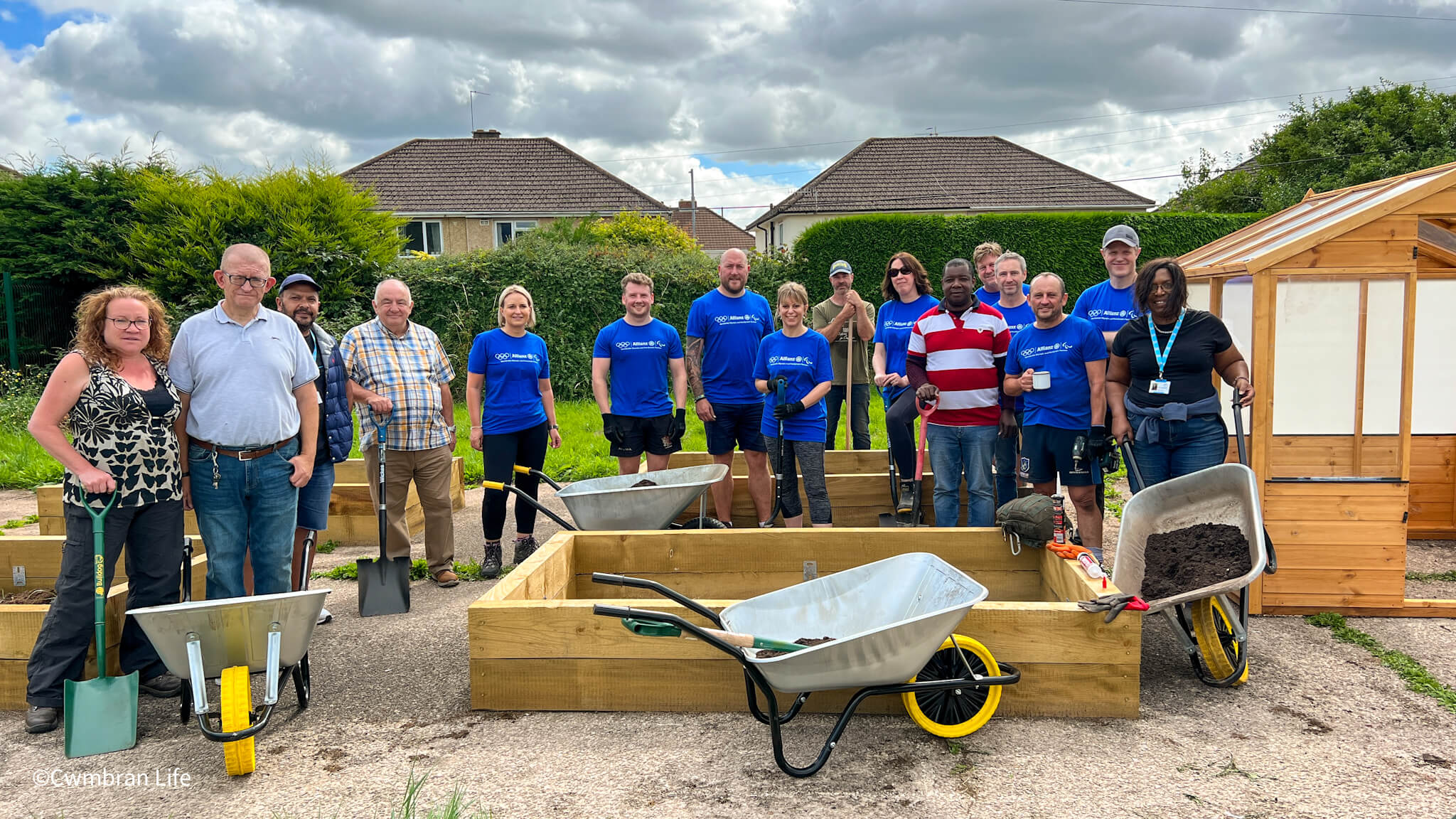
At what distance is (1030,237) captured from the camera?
1465cm

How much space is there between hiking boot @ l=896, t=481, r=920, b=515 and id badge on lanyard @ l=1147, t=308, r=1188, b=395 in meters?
1.61

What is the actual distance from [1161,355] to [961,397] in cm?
96

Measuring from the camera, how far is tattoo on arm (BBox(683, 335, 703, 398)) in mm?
5523

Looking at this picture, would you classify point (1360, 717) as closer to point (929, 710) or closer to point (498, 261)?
point (929, 710)

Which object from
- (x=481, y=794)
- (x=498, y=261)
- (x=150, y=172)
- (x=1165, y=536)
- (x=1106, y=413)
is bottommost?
→ (x=481, y=794)

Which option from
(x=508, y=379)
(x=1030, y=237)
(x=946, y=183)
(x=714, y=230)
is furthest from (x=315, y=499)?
(x=714, y=230)

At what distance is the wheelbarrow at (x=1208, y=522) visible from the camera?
3.39 m

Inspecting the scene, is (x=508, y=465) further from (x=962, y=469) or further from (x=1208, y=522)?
(x=1208, y=522)

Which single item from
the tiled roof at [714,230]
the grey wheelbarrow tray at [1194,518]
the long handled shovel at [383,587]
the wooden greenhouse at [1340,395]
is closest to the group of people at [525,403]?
the long handled shovel at [383,587]

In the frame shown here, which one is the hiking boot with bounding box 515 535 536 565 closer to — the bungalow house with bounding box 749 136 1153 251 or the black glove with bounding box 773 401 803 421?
the black glove with bounding box 773 401 803 421

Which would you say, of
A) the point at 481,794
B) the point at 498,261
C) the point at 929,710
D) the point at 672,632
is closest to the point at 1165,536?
the point at 929,710

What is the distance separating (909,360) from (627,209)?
21281mm

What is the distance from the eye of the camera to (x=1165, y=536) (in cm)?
384

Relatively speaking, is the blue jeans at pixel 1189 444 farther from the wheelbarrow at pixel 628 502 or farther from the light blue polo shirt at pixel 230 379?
the light blue polo shirt at pixel 230 379
